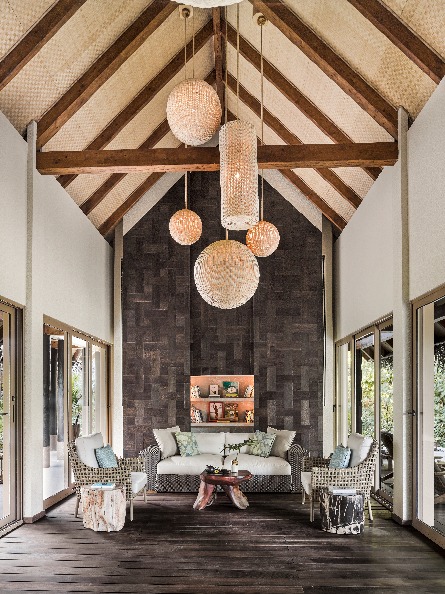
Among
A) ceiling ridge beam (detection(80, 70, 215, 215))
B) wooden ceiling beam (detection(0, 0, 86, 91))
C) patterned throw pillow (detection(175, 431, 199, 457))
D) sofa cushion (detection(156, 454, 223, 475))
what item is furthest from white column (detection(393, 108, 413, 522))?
ceiling ridge beam (detection(80, 70, 215, 215))

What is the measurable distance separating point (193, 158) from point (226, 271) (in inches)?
66.1

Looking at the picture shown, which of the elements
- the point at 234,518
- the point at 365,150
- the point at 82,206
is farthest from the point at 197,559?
the point at 82,206

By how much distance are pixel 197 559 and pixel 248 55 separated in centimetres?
633

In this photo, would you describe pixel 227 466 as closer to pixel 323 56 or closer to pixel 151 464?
pixel 151 464

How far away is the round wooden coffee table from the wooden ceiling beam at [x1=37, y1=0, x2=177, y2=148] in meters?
4.50

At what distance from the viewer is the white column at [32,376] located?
750 cm

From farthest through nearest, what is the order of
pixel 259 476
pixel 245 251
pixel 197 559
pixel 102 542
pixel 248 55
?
pixel 259 476, pixel 248 55, pixel 245 251, pixel 102 542, pixel 197 559

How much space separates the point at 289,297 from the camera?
12023 mm

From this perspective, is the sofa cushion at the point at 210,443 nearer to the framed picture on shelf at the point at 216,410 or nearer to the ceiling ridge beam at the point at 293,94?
the framed picture on shelf at the point at 216,410

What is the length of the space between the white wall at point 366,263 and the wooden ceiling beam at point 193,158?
24.2 inches

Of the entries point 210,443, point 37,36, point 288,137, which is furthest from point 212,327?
point 37,36

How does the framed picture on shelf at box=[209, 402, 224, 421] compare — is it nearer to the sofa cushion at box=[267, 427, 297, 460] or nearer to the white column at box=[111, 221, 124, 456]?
the white column at box=[111, 221, 124, 456]

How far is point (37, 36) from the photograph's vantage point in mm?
6617

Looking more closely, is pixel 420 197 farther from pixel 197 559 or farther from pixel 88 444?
pixel 88 444
